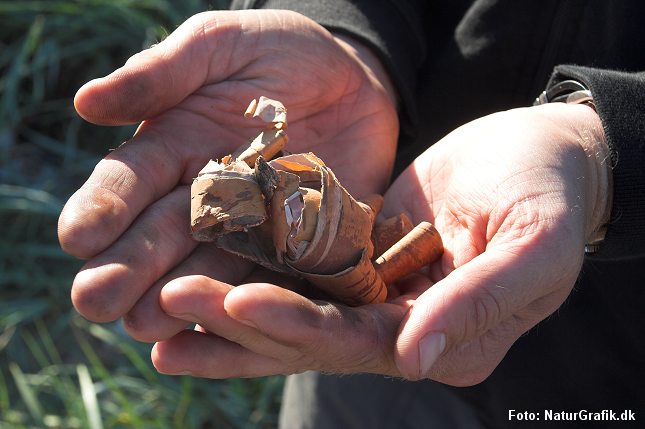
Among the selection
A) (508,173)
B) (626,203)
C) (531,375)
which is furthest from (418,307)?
(531,375)

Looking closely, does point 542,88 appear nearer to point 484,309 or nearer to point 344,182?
point 344,182

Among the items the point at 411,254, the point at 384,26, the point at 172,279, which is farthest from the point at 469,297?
the point at 384,26

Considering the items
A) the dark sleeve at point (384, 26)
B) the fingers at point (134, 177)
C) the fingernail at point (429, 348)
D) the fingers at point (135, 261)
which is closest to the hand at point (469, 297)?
the fingernail at point (429, 348)

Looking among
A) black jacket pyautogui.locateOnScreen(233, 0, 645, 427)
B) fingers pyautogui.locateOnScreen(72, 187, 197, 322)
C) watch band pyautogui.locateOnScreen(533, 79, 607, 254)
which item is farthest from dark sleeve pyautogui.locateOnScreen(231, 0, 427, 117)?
fingers pyautogui.locateOnScreen(72, 187, 197, 322)

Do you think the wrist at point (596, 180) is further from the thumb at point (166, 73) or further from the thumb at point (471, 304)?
the thumb at point (166, 73)

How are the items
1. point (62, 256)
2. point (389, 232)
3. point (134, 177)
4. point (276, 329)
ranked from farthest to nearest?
point (62, 256) < point (389, 232) < point (134, 177) < point (276, 329)
